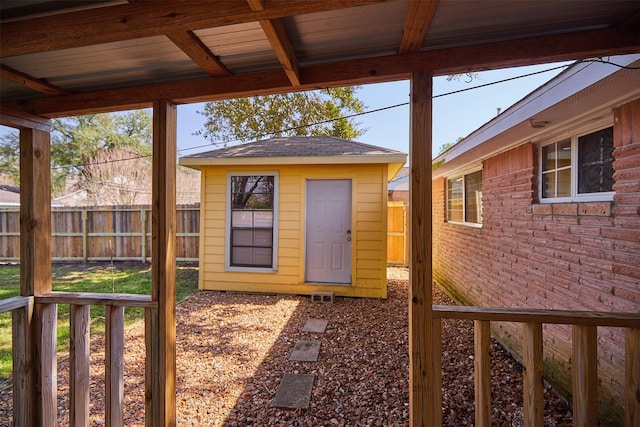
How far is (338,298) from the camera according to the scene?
536 centimetres

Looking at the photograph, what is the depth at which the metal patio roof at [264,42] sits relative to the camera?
115 cm

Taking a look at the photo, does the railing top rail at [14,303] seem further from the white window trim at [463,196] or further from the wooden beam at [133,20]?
the white window trim at [463,196]

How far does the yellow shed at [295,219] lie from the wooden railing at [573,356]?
375 centimetres

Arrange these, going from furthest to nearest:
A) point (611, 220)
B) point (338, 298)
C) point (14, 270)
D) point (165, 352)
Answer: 1. point (14, 270)
2. point (338, 298)
3. point (611, 220)
4. point (165, 352)

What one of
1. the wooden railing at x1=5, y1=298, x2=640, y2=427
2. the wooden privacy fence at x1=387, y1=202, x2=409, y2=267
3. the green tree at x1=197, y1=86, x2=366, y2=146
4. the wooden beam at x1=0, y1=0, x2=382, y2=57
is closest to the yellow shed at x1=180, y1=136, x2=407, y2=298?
the wooden privacy fence at x1=387, y1=202, x2=409, y2=267

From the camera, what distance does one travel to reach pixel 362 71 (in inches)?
61.9

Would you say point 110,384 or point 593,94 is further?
point 593,94

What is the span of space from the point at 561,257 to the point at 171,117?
3.33 metres

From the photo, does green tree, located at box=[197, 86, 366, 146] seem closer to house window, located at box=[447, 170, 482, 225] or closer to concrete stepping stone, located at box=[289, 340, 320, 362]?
house window, located at box=[447, 170, 482, 225]

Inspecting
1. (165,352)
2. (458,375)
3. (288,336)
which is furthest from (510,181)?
(165,352)

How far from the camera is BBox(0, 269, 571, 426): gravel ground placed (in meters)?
2.27

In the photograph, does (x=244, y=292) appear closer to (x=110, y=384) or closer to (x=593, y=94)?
(x=110, y=384)

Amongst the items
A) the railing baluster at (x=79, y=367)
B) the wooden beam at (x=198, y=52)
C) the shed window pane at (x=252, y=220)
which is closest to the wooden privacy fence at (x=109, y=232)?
the shed window pane at (x=252, y=220)

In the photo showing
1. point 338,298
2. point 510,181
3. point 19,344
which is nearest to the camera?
point 19,344
